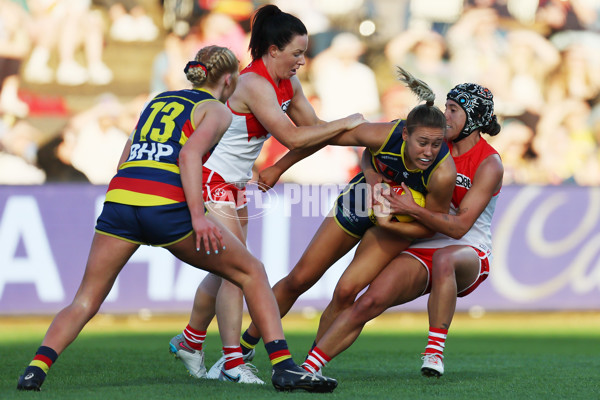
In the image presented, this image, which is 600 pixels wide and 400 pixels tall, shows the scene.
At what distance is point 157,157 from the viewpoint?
459cm

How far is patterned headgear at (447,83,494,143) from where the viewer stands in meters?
5.75

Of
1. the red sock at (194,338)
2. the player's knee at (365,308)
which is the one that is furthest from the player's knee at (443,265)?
the red sock at (194,338)

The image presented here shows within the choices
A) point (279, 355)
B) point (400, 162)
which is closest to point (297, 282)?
point (400, 162)

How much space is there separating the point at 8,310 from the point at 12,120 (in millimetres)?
2774

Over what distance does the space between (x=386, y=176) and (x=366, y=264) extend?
1.79 ft

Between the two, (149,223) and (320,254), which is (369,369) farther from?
(149,223)

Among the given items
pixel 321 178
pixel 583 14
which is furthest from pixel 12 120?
pixel 583 14

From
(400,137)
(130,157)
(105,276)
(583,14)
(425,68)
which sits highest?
(583,14)

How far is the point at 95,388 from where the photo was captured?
4.91m

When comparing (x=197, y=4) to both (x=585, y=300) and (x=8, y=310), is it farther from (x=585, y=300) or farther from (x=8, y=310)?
(x=585, y=300)

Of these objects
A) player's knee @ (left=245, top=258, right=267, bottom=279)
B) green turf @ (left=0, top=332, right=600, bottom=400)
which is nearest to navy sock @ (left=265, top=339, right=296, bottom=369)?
green turf @ (left=0, top=332, right=600, bottom=400)

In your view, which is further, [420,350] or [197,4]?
[197,4]

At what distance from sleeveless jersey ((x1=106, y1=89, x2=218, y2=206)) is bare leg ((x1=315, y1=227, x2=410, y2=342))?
4.44 ft

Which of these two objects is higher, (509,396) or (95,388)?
(509,396)
